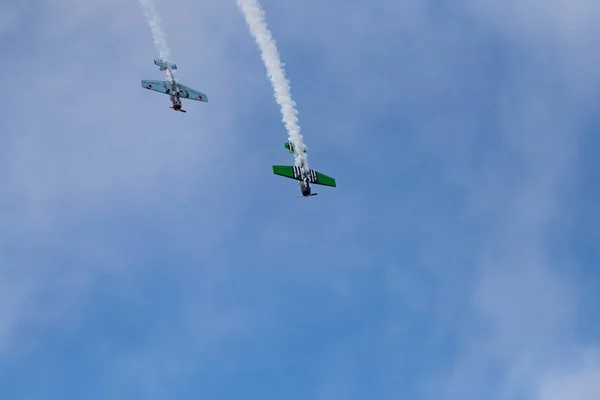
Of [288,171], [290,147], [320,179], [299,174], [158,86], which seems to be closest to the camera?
[290,147]

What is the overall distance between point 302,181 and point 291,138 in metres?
7.24

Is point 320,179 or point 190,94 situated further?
point 190,94

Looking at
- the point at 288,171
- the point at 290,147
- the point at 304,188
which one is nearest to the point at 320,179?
the point at 304,188

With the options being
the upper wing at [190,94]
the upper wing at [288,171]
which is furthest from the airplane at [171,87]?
the upper wing at [288,171]

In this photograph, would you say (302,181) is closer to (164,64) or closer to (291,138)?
(291,138)

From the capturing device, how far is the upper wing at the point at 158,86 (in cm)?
11988

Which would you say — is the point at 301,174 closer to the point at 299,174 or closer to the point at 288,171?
the point at 299,174

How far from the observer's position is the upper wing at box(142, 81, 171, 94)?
120m

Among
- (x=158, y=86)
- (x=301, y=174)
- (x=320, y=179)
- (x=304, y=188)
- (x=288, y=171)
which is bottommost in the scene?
(x=304, y=188)

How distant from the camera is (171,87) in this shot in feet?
403

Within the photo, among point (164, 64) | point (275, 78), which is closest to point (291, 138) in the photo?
point (275, 78)

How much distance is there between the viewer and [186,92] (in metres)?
126

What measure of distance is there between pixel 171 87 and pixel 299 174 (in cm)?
2438

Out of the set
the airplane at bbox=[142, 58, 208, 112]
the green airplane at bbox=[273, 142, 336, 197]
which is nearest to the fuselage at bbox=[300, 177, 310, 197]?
the green airplane at bbox=[273, 142, 336, 197]
